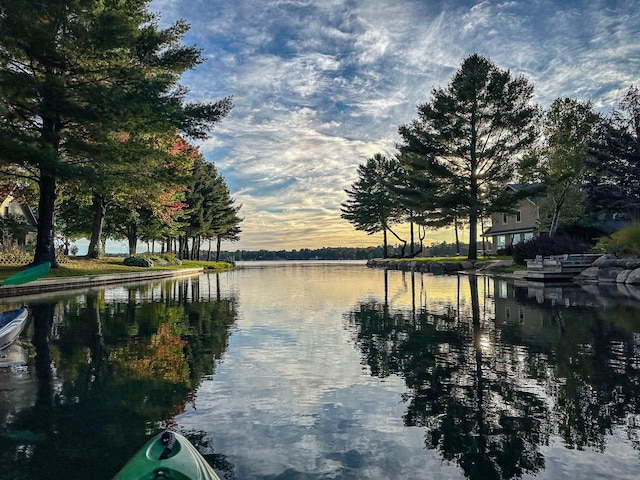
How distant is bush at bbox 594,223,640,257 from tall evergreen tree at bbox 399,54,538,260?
1208 cm

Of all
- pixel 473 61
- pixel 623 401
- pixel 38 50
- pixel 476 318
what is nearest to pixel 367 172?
pixel 473 61

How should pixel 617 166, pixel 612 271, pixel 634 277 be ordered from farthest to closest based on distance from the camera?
1. pixel 617 166
2. pixel 612 271
3. pixel 634 277

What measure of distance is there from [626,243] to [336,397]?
24711mm

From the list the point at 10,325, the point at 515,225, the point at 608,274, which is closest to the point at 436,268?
the point at 608,274

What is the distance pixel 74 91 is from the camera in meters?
20.0

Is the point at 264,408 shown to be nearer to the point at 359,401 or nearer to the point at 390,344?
the point at 359,401

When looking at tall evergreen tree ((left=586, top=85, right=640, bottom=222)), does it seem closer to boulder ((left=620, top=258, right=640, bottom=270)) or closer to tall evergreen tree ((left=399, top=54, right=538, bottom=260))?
tall evergreen tree ((left=399, top=54, right=538, bottom=260))

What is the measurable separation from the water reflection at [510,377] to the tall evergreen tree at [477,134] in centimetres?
2630

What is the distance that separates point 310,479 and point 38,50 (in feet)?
78.1

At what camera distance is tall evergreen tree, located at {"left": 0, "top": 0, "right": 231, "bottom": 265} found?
19109 millimetres

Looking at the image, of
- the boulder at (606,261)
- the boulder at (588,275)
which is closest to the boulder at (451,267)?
the boulder at (588,275)

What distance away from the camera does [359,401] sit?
5.33 m

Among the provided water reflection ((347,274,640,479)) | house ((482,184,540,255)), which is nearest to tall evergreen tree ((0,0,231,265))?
water reflection ((347,274,640,479))

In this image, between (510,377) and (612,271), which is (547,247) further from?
(510,377)
